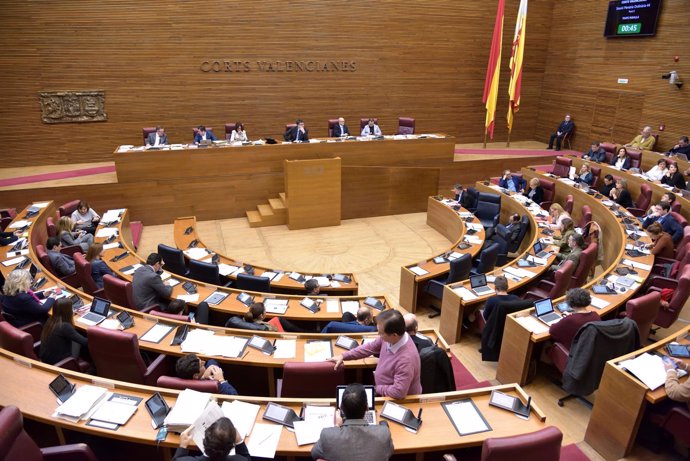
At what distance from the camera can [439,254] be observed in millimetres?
8055

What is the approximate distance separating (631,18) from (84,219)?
43.7 ft

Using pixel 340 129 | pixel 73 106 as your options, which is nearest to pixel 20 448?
pixel 340 129

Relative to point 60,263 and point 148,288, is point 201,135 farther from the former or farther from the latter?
point 148,288

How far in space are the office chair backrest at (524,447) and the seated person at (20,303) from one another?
14.7 ft

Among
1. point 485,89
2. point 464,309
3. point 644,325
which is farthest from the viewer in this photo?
point 485,89

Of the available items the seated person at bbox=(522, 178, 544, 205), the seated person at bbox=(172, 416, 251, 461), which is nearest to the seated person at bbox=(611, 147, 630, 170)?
the seated person at bbox=(522, 178, 544, 205)

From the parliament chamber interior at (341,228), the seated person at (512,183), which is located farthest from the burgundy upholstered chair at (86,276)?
the seated person at (512,183)

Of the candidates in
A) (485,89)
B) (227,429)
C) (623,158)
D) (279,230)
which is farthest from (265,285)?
(485,89)

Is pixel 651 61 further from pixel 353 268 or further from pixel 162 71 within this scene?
pixel 162 71

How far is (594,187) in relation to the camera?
10195 mm

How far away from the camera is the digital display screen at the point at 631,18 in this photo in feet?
36.8

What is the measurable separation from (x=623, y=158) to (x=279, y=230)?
7605 millimetres

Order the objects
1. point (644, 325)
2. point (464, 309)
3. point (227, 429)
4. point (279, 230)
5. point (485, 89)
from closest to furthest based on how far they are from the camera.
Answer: point (227, 429) < point (644, 325) < point (464, 309) < point (279, 230) < point (485, 89)

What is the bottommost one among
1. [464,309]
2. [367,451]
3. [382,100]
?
[464,309]
